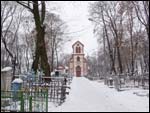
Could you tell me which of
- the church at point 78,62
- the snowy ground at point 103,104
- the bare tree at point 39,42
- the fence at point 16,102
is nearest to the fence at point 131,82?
the bare tree at point 39,42

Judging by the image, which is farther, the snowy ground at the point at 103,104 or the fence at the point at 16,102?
the snowy ground at the point at 103,104

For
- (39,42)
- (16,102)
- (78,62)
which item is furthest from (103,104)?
(78,62)

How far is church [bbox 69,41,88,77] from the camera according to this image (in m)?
128

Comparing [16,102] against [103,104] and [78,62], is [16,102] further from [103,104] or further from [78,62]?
[78,62]

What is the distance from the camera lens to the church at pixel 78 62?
12800 cm

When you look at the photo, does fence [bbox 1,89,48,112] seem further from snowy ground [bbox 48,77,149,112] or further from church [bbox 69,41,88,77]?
church [bbox 69,41,88,77]

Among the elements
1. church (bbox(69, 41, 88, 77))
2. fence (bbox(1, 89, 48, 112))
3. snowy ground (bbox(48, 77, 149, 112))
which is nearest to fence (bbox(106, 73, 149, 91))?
snowy ground (bbox(48, 77, 149, 112))

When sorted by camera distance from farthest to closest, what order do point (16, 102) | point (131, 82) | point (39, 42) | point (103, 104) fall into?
point (131, 82), point (39, 42), point (103, 104), point (16, 102)

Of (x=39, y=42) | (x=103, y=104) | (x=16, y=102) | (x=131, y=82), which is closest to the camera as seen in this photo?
(x=16, y=102)

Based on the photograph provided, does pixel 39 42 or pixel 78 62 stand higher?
pixel 78 62

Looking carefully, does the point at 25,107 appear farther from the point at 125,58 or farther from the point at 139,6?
the point at 125,58

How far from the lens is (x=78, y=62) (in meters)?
129

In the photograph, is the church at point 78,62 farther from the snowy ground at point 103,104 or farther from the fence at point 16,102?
the fence at point 16,102

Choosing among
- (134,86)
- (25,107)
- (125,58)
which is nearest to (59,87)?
(25,107)
